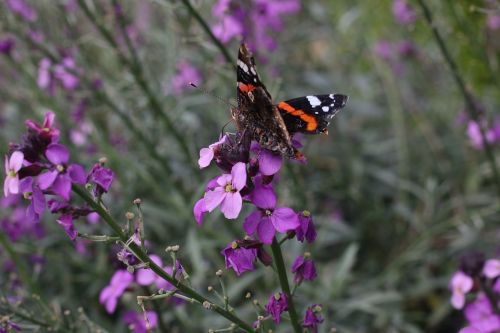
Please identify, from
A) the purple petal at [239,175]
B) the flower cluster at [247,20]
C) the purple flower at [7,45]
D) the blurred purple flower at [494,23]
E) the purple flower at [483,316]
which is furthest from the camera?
the blurred purple flower at [494,23]

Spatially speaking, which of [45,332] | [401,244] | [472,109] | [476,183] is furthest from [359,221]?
[45,332]

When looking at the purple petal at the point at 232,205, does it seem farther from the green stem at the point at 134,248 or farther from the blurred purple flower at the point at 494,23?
the blurred purple flower at the point at 494,23

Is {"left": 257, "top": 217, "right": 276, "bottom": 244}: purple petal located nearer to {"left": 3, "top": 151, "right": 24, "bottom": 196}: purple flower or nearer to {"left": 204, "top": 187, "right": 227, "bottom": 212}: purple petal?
{"left": 204, "top": 187, "right": 227, "bottom": 212}: purple petal

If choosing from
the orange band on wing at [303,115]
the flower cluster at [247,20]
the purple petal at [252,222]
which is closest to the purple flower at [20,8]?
the flower cluster at [247,20]

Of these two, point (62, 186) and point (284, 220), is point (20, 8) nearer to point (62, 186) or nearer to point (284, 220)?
point (62, 186)

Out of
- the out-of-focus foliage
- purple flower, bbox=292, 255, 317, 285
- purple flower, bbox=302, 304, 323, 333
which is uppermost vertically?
purple flower, bbox=292, 255, 317, 285

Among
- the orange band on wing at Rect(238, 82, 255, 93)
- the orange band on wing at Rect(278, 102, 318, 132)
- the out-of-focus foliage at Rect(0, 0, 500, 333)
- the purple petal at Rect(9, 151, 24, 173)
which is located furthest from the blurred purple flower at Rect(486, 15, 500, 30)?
the purple petal at Rect(9, 151, 24, 173)
